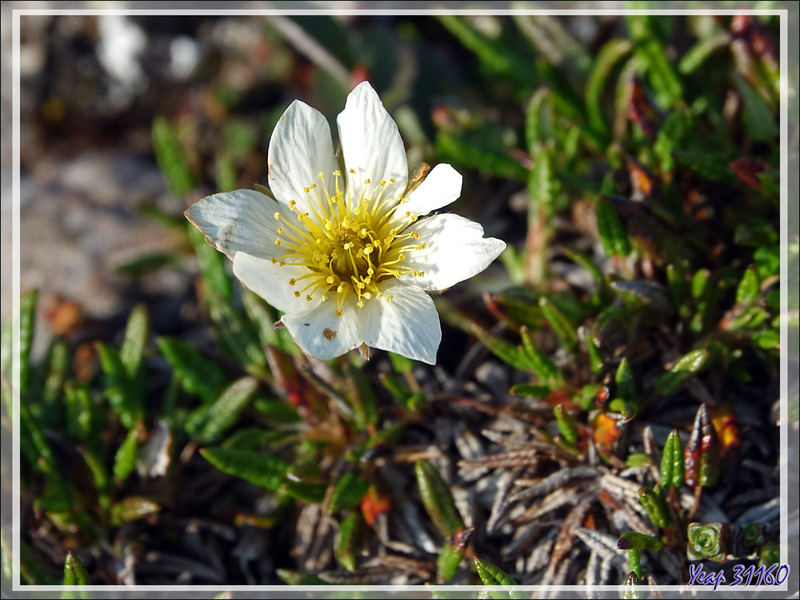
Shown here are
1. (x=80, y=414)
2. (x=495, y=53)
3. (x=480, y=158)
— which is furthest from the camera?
(x=495, y=53)

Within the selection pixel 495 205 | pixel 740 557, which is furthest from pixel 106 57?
pixel 740 557

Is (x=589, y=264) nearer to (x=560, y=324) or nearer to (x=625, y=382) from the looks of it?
(x=560, y=324)

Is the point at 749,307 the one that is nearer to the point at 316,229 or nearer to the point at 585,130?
the point at 585,130

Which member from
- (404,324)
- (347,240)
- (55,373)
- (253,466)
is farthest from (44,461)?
(404,324)

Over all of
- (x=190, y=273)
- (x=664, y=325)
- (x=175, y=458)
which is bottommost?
(x=175, y=458)

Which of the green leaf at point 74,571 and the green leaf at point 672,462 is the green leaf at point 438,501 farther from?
the green leaf at point 74,571

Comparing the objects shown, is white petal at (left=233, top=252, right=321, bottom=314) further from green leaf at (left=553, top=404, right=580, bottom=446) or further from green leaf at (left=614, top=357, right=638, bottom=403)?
green leaf at (left=614, top=357, right=638, bottom=403)
